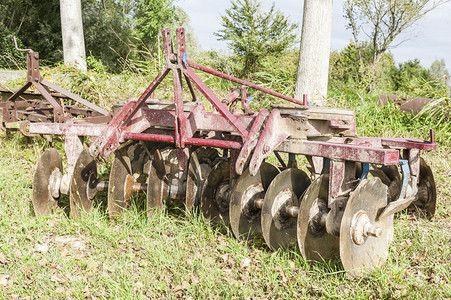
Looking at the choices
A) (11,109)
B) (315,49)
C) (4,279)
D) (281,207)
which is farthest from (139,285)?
(315,49)

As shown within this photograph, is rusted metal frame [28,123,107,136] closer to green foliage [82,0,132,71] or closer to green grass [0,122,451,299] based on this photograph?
green grass [0,122,451,299]

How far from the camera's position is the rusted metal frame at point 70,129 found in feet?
12.2

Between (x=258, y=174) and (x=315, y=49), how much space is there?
12.4ft

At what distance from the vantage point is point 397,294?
2.51 metres

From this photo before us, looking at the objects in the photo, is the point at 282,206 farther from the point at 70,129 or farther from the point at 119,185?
the point at 70,129

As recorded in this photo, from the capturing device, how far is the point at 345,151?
2863mm

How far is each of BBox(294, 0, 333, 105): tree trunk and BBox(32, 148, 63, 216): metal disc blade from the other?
3.95 metres

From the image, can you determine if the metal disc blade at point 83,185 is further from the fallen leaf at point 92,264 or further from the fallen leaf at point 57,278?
the fallen leaf at point 57,278

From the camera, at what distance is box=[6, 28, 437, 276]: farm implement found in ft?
9.35

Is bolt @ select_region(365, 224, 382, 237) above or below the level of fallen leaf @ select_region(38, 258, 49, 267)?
above

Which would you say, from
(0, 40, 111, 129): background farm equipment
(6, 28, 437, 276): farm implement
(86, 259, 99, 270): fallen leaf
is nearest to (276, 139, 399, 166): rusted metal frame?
(6, 28, 437, 276): farm implement

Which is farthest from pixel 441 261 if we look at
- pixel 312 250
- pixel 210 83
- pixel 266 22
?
pixel 266 22

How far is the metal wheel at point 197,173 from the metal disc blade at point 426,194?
1887 millimetres

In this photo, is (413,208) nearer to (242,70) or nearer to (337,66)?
(242,70)
